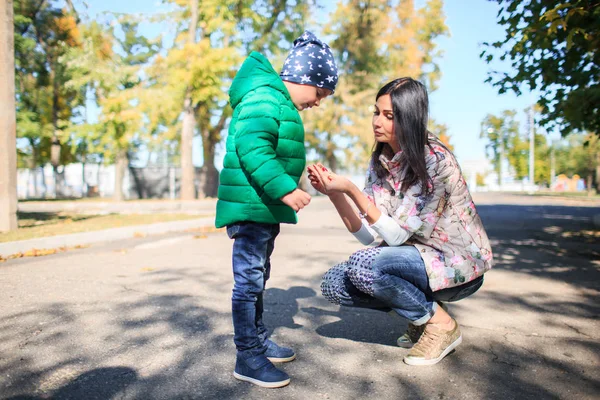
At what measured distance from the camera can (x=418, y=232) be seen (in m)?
2.79

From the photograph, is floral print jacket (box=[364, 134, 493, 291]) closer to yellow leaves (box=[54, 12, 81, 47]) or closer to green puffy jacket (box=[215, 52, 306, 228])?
green puffy jacket (box=[215, 52, 306, 228])

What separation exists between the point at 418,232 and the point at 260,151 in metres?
1.02

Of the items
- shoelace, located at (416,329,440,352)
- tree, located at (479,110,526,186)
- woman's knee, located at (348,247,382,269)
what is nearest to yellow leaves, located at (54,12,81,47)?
woman's knee, located at (348,247,382,269)

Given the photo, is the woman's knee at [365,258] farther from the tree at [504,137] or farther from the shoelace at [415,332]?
the tree at [504,137]

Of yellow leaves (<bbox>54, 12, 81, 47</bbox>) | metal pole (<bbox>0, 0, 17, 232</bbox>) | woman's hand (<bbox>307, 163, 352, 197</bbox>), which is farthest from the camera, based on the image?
yellow leaves (<bbox>54, 12, 81, 47</bbox>)

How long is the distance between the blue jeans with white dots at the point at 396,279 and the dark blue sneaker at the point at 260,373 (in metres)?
0.68

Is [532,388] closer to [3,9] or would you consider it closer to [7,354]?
[7,354]

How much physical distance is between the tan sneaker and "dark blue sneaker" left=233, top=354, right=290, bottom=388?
0.77m

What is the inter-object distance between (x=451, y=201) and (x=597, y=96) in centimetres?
593

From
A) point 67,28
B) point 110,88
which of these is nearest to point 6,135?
point 110,88

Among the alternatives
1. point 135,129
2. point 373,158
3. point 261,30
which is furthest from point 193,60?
point 373,158

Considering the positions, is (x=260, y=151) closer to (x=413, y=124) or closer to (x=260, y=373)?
(x=413, y=124)

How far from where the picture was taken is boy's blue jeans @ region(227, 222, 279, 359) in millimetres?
2594

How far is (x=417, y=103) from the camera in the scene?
280 cm
